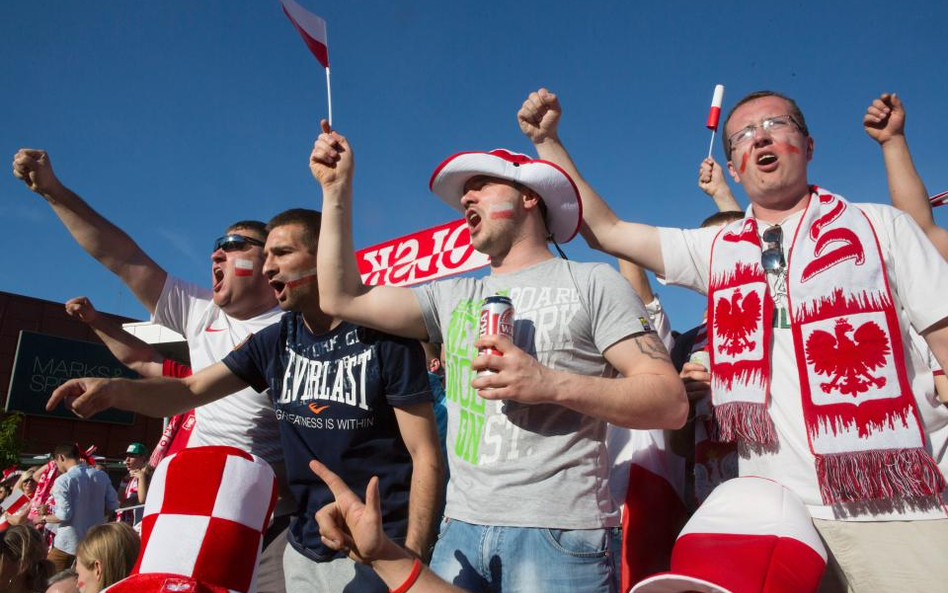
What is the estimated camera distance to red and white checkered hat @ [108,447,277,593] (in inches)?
65.1

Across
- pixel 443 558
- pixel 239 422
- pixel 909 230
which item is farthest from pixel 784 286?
pixel 239 422

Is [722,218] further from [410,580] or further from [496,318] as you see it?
[410,580]

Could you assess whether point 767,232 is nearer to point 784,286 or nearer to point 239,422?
point 784,286

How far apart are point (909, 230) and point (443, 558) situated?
5.44ft

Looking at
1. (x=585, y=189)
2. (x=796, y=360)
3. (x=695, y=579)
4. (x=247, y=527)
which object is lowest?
(x=695, y=579)

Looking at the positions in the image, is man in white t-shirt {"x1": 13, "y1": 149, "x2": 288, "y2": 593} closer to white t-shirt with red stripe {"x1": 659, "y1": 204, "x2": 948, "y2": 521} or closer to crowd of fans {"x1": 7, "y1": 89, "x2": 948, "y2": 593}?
crowd of fans {"x1": 7, "y1": 89, "x2": 948, "y2": 593}

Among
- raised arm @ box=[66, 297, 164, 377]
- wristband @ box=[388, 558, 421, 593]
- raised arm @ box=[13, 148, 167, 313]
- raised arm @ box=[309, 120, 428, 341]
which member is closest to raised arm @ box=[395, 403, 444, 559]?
raised arm @ box=[309, 120, 428, 341]

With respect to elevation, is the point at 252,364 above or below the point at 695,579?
above

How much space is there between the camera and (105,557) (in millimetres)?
4414

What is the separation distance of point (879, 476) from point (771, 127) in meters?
1.13

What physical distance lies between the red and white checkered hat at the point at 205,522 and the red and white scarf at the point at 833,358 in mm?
1340

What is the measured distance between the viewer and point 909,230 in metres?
2.08

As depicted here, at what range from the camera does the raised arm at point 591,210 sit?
2.55 metres

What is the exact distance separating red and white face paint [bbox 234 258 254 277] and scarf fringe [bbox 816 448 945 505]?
300cm
